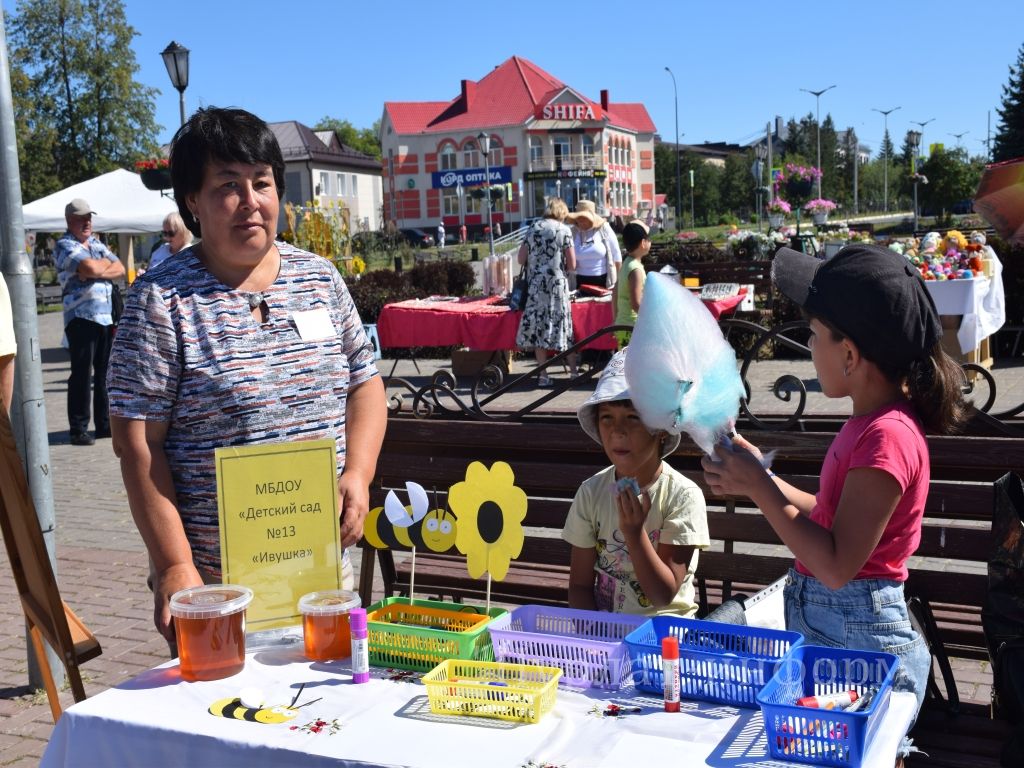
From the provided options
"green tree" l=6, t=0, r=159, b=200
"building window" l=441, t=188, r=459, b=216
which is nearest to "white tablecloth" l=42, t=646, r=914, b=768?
"green tree" l=6, t=0, r=159, b=200

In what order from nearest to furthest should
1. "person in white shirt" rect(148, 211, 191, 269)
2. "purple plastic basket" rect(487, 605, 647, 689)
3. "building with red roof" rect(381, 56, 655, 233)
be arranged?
1. "purple plastic basket" rect(487, 605, 647, 689)
2. "person in white shirt" rect(148, 211, 191, 269)
3. "building with red roof" rect(381, 56, 655, 233)

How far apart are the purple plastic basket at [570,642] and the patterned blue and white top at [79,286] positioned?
8.33 m

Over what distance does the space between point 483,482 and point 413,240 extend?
75229mm

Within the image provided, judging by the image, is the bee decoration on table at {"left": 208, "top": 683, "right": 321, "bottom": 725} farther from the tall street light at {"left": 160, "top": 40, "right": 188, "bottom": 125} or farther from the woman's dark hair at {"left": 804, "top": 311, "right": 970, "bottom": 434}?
the tall street light at {"left": 160, "top": 40, "right": 188, "bottom": 125}

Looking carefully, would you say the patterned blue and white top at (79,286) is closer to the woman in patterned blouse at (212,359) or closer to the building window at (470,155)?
the woman in patterned blouse at (212,359)

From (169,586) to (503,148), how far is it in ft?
278

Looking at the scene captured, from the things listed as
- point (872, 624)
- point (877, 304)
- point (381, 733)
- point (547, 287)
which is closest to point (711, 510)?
point (872, 624)

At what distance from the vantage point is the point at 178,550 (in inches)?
93.2

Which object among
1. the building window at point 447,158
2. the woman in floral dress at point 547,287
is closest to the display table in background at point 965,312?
the woman in floral dress at point 547,287

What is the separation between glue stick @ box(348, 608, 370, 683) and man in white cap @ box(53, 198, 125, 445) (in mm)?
8218

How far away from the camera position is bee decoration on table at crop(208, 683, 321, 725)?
1.99 m

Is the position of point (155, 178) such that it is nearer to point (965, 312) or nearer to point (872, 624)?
point (965, 312)

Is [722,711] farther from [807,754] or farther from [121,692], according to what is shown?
[121,692]

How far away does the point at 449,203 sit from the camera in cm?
8656
